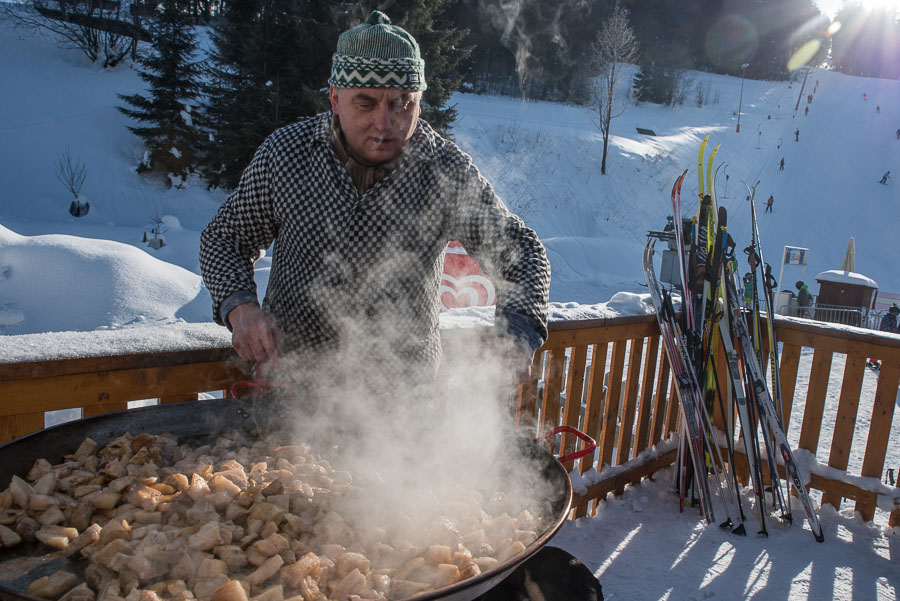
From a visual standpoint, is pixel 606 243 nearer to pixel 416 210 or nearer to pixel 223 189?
pixel 223 189

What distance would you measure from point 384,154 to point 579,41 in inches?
1402

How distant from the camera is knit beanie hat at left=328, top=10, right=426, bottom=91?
154 centimetres

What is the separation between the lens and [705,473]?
11.0 feet

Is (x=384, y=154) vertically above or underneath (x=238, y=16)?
underneath

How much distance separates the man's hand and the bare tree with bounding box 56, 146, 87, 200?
16.1 meters

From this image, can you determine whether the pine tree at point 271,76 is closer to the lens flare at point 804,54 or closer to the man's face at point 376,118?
the man's face at point 376,118

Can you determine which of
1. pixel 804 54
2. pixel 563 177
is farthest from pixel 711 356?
pixel 804 54

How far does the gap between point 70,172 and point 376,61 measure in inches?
662

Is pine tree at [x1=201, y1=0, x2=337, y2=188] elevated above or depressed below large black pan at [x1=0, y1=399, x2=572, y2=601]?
above

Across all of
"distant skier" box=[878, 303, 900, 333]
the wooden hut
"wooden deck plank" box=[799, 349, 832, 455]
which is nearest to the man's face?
"wooden deck plank" box=[799, 349, 832, 455]

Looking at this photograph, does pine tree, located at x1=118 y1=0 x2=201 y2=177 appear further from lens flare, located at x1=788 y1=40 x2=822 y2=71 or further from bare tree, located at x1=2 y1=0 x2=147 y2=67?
lens flare, located at x1=788 y1=40 x2=822 y2=71

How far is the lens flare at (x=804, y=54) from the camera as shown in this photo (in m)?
46.3

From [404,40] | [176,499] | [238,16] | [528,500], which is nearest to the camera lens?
[176,499]

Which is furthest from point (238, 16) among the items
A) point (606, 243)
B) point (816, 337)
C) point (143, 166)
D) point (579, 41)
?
point (579, 41)
